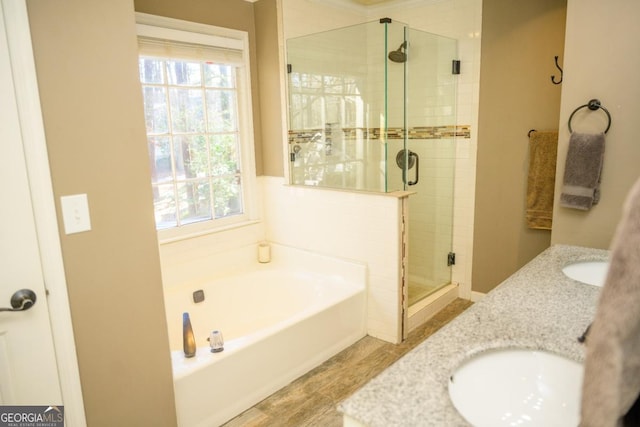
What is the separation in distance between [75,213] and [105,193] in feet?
0.41

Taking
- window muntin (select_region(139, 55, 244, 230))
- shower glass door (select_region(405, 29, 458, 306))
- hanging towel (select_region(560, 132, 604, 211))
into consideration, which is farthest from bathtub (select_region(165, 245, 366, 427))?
hanging towel (select_region(560, 132, 604, 211))

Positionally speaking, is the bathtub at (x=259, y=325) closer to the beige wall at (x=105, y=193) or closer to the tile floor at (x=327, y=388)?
the tile floor at (x=327, y=388)

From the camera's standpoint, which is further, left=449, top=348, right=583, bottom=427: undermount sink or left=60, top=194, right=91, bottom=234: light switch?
left=60, top=194, right=91, bottom=234: light switch

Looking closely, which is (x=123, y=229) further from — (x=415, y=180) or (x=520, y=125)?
(x=520, y=125)

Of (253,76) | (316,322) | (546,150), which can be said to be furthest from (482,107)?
(316,322)

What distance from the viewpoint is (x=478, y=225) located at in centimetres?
335

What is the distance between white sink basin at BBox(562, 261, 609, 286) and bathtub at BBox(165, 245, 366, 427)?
4.78ft

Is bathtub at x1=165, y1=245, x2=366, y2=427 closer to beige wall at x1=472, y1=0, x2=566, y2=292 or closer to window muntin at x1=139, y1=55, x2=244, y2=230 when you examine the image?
window muntin at x1=139, y1=55, x2=244, y2=230

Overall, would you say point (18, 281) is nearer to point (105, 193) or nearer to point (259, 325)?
point (105, 193)

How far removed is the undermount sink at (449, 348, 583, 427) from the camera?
90cm

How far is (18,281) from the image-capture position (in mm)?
1354

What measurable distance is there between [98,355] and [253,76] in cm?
243

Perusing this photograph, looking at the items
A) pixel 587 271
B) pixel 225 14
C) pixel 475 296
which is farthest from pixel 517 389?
pixel 225 14

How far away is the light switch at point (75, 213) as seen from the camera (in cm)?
143
